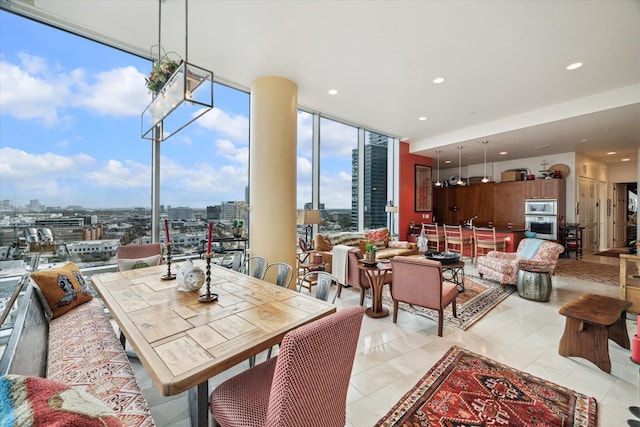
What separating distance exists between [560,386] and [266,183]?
3624 mm

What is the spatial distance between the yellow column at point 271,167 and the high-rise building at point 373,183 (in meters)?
2.79

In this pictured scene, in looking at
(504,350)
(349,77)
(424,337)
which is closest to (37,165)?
(349,77)

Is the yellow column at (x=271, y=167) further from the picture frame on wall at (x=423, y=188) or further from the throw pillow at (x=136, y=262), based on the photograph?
the picture frame on wall at (x=423, y=188)

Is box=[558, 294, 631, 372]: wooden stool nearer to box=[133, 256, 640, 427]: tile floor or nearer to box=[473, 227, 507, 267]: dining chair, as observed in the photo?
box=[133, 256, 640, 427]: tile floor

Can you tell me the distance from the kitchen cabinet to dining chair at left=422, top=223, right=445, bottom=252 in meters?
3.08

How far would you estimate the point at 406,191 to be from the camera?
25.2ft

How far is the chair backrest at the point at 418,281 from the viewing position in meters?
2.88

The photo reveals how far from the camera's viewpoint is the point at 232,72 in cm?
388

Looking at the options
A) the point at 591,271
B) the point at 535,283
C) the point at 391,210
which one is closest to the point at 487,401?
the point at 535,283

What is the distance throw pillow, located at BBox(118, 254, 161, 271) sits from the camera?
9.37 feet

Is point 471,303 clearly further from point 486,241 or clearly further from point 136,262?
point 136,262

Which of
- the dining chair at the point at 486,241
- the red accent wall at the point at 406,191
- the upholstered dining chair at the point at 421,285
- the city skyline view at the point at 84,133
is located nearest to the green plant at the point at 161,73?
the city skyline view at the point at 84,133

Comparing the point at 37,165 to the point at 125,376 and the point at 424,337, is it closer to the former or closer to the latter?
the point at 125,376

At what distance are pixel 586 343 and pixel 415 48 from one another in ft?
11.2
